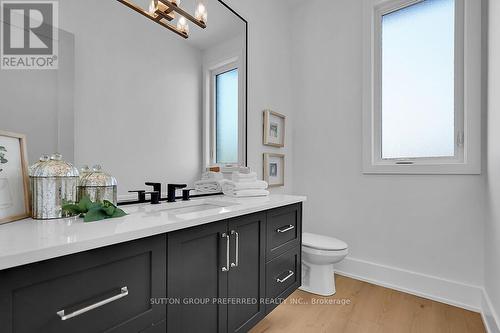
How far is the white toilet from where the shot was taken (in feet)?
6.64

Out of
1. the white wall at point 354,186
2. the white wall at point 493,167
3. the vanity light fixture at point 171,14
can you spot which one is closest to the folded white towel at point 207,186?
the vanity light fixture at point 171,14

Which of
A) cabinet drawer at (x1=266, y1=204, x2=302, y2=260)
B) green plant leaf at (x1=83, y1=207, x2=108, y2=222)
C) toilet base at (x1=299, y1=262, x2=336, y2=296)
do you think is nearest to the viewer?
green plant leaf at (x1=83, y1=207, x2=108, y2=222)

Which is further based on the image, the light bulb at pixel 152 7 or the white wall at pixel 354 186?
the white wall at pixel 354 186

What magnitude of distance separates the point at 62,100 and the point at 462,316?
9.04ft

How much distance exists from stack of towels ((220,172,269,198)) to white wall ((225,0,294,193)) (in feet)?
1.42

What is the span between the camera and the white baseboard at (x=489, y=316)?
151 cm

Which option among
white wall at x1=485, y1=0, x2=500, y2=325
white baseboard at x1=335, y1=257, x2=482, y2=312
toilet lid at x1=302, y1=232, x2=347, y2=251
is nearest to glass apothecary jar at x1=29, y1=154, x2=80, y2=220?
toilet lid at x1=302, y1=232, x2=347, y2=251

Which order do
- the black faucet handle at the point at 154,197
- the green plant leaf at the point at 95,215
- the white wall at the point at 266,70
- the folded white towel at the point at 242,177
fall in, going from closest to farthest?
1. the green plant leaf at the point at 95,215
2. the black faucet handle at the point at 154,197
3. the folded white towel at the point at 242,177
4. the white wall at the point at 266,70

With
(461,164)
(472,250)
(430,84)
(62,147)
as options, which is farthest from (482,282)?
(62,147)

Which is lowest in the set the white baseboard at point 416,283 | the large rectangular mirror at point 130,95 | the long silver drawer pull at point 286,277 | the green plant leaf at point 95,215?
the white baseboard at point 416,283

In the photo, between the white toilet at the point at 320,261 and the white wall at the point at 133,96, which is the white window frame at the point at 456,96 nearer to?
the white toilet at the point at 320,261

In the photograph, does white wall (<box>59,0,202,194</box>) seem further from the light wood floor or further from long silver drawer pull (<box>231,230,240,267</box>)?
the light wood floor

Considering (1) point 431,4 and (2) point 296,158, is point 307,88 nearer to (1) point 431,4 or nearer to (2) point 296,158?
(2) point 296,158

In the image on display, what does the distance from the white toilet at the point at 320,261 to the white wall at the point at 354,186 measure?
473mm
